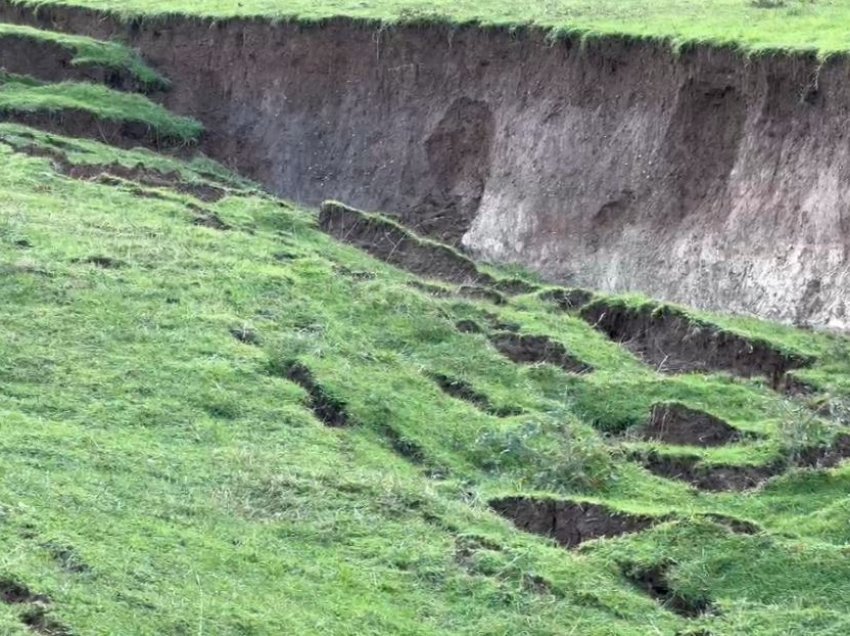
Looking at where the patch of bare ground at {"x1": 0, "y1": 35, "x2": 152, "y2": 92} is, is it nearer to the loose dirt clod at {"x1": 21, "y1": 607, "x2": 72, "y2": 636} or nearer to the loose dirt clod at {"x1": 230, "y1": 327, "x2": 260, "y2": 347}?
the loose dirt clod at {"x1": 230, "y1": 327, "x2": 260, "y2": 347}

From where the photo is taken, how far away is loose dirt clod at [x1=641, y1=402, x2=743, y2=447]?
41.7 feet

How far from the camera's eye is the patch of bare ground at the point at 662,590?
9.84m

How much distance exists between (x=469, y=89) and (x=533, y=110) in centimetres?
124

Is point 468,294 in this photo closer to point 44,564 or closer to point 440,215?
point 440,215

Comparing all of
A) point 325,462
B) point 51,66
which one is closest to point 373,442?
point 325,462

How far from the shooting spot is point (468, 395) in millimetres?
13250

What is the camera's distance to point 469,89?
20.8m

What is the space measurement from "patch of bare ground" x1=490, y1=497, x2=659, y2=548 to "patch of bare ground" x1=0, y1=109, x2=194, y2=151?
11713mm

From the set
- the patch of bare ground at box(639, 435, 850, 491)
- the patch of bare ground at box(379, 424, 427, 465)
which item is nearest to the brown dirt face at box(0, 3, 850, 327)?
the patch of bare ground at box(639, 435, 850, 491)

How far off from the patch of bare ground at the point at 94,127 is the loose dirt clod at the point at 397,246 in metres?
4.46

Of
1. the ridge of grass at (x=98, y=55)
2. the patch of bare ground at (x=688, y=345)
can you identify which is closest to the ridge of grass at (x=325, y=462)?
the patch of bare ground at (x=688, y=345)

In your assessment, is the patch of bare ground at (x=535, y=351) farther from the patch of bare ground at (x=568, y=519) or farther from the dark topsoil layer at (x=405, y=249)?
the patch of bare ground at (x=568, y=519)

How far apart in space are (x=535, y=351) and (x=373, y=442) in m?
2.81

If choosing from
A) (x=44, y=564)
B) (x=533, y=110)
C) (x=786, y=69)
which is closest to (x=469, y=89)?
(x=533, y=110)
